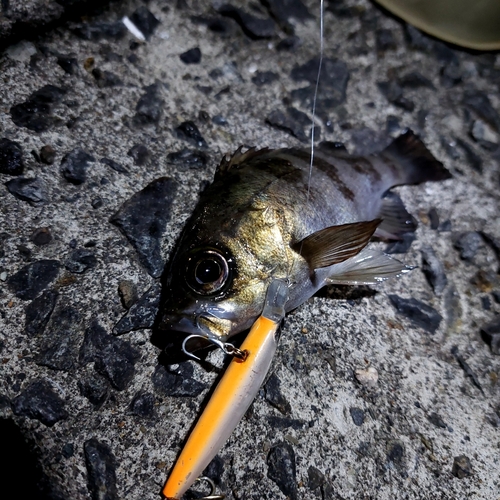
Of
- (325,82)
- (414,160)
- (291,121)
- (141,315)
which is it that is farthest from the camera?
(325,82)

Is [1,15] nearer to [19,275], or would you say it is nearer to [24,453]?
[19,275]

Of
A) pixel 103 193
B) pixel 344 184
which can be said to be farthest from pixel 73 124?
pixel 344 184

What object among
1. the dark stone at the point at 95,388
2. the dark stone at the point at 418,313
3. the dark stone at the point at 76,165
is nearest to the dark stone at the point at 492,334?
the dark stone at the point at 418,313

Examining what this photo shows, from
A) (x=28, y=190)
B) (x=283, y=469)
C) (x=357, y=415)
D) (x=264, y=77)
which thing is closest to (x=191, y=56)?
(x=264, y=77)

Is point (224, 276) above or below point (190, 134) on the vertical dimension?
below

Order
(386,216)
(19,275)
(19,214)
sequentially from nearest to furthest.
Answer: (19,275), (19,214), (386,216)

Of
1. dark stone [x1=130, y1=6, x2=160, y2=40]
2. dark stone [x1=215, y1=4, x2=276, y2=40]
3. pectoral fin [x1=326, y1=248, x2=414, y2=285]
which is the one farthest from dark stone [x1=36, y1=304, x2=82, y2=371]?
dark stone [x1=215, y1=4, x2=276, y2=40]

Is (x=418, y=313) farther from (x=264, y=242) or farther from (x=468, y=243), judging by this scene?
(x=264, y=242)
